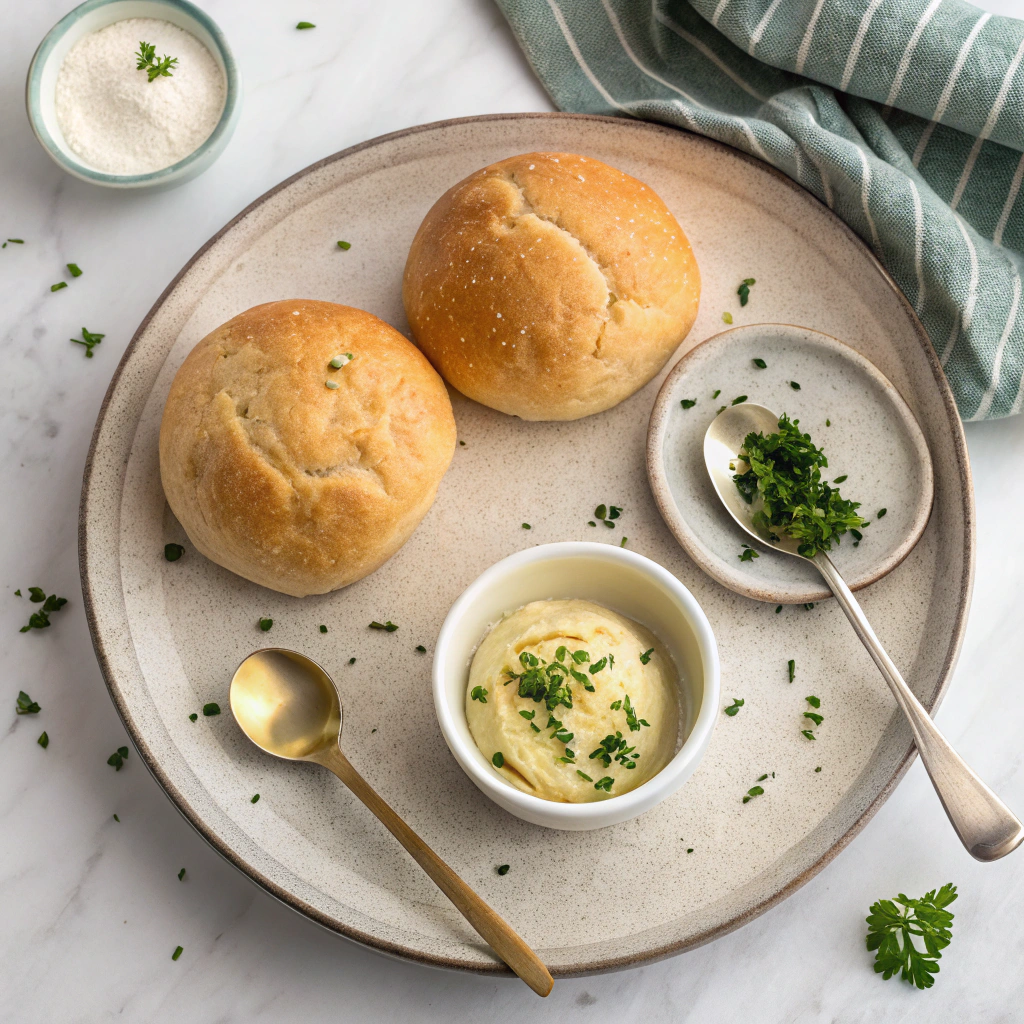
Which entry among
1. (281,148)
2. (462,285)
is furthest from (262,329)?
(281,148)

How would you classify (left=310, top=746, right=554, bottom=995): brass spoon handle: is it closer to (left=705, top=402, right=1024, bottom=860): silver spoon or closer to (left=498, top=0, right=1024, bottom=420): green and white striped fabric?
(left=705, top=402, right=1024, bottom=860): silver spoon

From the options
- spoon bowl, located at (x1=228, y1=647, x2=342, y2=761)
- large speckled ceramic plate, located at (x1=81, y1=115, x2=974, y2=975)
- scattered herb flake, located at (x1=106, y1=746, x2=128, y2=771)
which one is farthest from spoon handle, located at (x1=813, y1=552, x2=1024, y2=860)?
scattered herb flake, located at (x1=106, y1=746, x2=128, y2=771)

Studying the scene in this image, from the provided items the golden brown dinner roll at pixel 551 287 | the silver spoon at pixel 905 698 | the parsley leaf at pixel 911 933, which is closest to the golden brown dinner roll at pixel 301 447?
the golden brown dinner roll at pixel 551 287

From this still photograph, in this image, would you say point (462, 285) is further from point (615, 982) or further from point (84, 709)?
point (615, 982)

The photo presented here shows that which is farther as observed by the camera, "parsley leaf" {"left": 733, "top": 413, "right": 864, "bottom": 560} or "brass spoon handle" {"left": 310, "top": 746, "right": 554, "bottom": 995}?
"parsley leaf" {"left": 733, "top": 413, "right": 864, "bottom": 560}

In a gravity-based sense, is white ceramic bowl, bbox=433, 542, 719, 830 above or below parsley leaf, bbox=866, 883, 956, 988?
above

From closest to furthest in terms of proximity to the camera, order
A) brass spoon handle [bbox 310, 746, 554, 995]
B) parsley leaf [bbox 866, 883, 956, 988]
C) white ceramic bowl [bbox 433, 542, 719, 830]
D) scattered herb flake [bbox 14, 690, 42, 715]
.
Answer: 1. white ceramic bowl [bbox 433, 542, 719, 830]
2. brass spoon handle [bbox 310, 746, 554, 995]
3. parsley leaf [bbox 866, 883, 956, 988]
4. scattered herb flake [bbox 14, 690, 42, 715]
